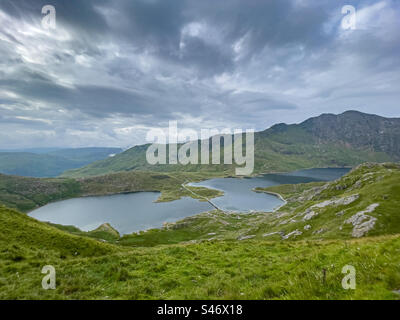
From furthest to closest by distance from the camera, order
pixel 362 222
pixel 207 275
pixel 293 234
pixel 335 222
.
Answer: pixel 293 234, pixel 335 222, pixel 362 222, pixel 207 275

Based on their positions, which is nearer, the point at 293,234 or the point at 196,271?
the point at 196,271

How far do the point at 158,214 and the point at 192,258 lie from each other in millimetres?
185179

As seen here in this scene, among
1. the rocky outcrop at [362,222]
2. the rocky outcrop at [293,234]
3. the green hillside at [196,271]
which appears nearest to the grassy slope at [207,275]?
the green hillside at [196,271]

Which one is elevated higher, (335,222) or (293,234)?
(335,222)

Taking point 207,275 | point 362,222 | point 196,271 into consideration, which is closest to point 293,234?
point 362,222

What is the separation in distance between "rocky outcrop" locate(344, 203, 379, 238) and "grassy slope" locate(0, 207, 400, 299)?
1934 inches

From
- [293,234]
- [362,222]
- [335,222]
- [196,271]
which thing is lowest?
[293,234]

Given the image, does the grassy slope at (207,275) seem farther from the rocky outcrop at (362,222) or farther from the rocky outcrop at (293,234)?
the rocky outcrop at (293,234)

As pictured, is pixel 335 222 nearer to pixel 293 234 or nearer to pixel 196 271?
pixel 293 234

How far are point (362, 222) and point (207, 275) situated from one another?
64064 mm

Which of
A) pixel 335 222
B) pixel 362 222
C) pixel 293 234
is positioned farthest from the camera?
pixel 293 234

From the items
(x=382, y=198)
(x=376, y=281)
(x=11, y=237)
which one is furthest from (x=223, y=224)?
(x=376, y=281)

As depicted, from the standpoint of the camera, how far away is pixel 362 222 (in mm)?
55344
